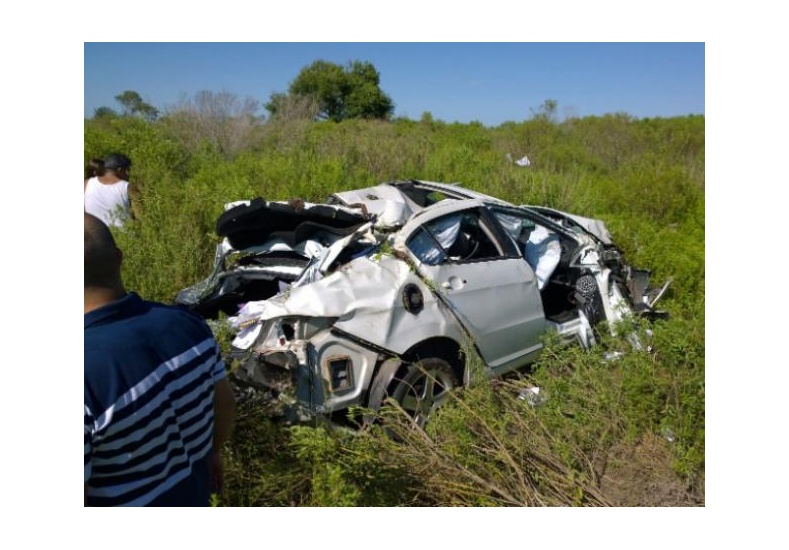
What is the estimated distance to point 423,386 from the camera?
12.6 ft

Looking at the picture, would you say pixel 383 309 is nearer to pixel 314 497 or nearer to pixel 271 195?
pixel 314 497

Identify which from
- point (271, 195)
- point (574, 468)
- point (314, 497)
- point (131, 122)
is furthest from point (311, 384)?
point (131, 122)

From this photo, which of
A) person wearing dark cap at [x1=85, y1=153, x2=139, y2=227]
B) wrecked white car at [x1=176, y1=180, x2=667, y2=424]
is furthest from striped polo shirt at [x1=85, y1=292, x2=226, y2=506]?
person wearing dark cap at [x1=85, y1=153, x2=139, y2=227]

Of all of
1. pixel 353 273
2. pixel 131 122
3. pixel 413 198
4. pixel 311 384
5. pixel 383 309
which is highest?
pixel 131 122

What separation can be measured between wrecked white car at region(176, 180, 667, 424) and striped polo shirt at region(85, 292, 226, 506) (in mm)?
1470

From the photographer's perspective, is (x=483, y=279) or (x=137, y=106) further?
(x=137, y=106)

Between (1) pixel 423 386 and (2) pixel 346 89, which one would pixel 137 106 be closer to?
(1) pixel 423 386

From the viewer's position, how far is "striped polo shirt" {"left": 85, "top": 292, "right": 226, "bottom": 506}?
1.47m

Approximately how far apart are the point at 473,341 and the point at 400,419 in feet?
2.92

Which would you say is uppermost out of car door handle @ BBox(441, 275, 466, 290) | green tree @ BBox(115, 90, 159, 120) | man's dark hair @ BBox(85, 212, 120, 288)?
green tree @ BBox(115, 90, 159, 120)

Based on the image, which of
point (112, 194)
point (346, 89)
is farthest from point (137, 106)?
point (346, 89)

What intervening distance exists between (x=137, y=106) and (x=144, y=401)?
1353 cm

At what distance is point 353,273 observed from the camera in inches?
146

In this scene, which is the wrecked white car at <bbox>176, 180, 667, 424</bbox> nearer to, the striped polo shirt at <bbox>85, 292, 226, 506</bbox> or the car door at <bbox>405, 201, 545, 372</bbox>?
the car door at <bbox>405, 201, 545, 372</bbox>
